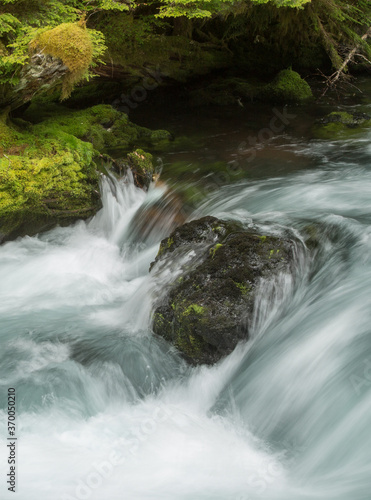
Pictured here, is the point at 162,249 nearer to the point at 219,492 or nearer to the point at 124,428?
the point at 124,428

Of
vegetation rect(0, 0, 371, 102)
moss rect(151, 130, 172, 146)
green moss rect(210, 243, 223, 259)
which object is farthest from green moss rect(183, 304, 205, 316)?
moss rect(151, 130, 172, 146)

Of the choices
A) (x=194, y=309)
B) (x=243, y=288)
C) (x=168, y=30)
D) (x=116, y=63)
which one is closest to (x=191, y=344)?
(x=194, y=309)

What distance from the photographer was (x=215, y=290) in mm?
4684

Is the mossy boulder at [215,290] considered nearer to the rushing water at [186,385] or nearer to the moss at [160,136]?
the rushing water at [186,385]

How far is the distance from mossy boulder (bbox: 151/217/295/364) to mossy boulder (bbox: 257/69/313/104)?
7286 millimetres

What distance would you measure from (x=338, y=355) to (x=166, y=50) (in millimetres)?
8889

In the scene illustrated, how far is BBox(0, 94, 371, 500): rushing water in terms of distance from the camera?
3.66 meters

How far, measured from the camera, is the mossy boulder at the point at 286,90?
11.7 metres

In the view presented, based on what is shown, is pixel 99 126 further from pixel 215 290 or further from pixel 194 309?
pixel 194 309

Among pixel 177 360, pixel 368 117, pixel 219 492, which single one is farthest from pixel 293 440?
pixel 368 117

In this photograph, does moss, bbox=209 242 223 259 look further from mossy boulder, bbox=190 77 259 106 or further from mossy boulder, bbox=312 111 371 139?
mossy boulder, bbox=190 77 259 106

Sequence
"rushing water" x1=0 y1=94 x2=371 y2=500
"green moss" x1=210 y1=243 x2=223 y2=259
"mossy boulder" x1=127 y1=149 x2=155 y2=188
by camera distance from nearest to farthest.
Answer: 1. "rushing water" x1=0 y1=94 x2=371 y2=500
2. "green moss" x1=210 y1=243 x2=223 y2=259
3. "mossy boulder" x1=127 y1=149 x2=155 y2=188

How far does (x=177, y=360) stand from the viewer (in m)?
4.80

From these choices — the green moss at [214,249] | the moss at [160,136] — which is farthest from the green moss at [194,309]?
the moss at [160,136]
